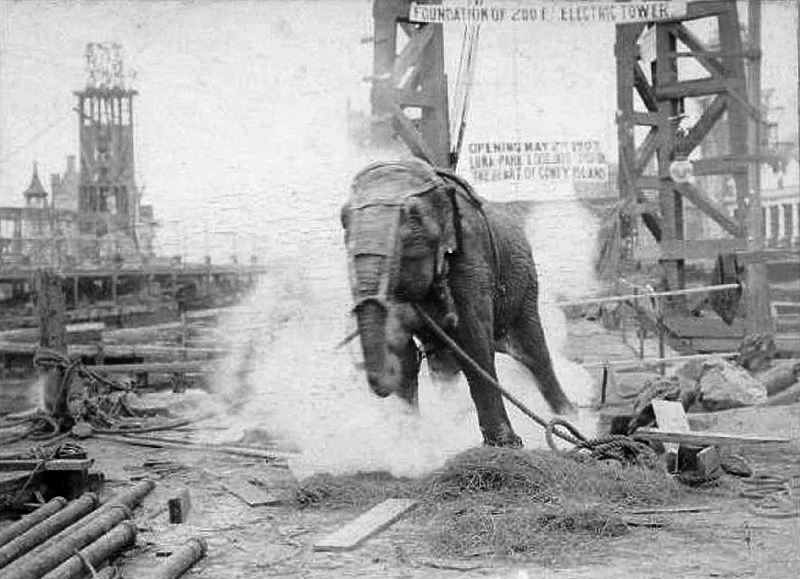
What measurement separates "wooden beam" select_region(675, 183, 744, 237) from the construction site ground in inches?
184

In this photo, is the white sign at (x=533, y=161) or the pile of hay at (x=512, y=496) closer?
the pile of hay at (x=512, y=496)

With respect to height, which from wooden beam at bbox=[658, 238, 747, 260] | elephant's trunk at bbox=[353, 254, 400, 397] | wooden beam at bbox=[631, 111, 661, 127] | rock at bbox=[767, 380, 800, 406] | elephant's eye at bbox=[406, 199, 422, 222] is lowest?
rock at bbox=[767, 380, 800, 406]

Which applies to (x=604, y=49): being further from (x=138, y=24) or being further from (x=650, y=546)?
(x=650, y=546)

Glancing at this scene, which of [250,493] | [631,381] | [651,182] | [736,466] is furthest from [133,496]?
[651,182]

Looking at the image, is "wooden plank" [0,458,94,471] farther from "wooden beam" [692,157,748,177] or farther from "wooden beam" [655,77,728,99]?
"wooden beam" [655,77,728,99]

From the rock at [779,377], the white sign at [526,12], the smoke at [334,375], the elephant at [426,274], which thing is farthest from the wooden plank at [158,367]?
the rock at [779,377]

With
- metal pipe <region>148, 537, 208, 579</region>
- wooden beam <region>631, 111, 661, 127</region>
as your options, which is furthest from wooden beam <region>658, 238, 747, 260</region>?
metal pipe <region>148, 537, 208, 579</region>

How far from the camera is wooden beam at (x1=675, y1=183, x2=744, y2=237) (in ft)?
40.2

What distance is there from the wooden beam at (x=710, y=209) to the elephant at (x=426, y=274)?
434 centimetres

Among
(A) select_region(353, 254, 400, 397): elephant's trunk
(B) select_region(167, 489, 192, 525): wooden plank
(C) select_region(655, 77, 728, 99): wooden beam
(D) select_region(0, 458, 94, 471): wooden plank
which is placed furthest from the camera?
(C) select_region(655, 77, 728, 99): wooden beam

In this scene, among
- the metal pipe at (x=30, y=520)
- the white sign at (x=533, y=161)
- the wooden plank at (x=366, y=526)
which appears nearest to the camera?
the wooden plank at (x=366, y=526)

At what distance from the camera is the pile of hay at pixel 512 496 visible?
5688mm

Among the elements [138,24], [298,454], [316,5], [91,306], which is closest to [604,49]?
[316,5]

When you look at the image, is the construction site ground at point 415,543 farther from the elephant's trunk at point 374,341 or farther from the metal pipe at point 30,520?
the elephant's trunk at point 374,341
